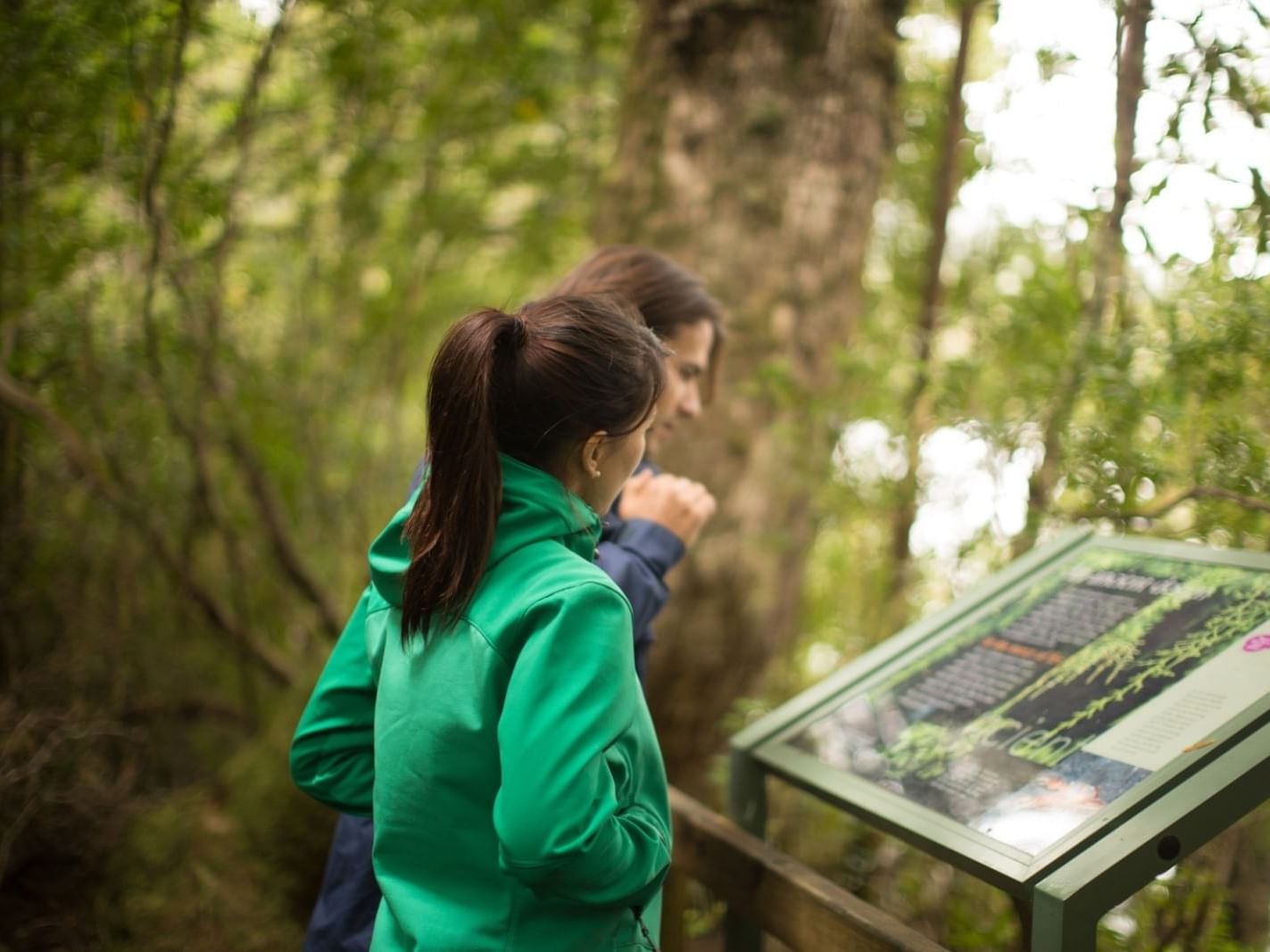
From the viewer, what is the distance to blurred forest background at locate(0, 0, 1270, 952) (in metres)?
2.44

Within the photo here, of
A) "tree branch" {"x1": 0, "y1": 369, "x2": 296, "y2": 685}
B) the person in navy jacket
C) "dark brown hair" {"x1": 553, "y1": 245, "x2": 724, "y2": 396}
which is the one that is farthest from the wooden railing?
"tree branch" {"x1": 0, "y1": 369, "x2": 296, "y2": 685}

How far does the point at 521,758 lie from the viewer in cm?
120

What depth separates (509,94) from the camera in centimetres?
470

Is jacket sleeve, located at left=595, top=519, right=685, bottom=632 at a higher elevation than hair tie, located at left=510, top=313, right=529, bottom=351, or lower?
lower

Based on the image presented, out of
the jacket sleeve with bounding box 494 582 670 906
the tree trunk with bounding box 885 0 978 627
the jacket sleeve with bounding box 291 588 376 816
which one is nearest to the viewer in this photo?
the jacket sleeve with bounding box 494 582 670 906

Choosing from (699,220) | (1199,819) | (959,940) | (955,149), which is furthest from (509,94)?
(1199,819)

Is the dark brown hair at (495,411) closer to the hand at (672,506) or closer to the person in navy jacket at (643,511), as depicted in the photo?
the person in navy jacket at (643,511)

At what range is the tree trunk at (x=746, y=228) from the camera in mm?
3523

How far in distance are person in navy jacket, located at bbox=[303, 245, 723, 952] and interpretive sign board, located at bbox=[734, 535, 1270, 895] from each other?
0.45m

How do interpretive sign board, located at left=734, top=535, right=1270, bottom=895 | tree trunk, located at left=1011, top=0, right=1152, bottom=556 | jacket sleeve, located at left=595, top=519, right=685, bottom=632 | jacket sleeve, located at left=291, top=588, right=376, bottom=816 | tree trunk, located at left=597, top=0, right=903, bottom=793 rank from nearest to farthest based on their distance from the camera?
interpretive sign board, located at left=734, top=535, right=1270, bottom=895, jacket sleeve, located at left=291, top=588, right=376, bottom=816, jacket sleeve, located at left=595, top=519, right=685, bottom=632, tree trunk, located at left=1011, top=0, right=1152, bottom=556, tree trunk, located at left=597, top=0, right=903, bottom=793

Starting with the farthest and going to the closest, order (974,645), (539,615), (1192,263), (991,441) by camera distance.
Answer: (991,441) → (1192,263) → (974,645) → (539,615)

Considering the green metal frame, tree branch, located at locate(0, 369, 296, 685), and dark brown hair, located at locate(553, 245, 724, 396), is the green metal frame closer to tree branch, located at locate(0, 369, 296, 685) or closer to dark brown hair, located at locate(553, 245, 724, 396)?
dark brown hair, located at locate(553, 245, 724, 396)

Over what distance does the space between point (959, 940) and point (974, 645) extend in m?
0.91

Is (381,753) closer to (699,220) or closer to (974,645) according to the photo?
(974,645)
